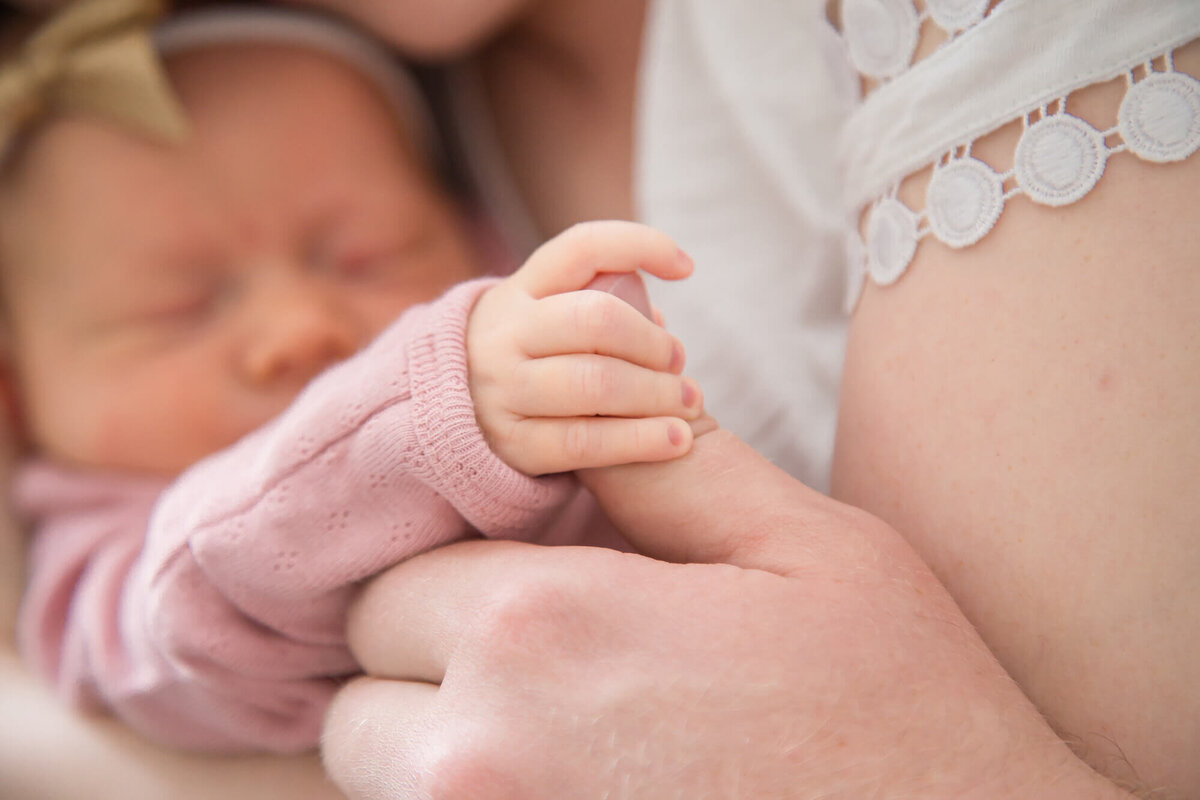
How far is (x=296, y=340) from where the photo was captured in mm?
985

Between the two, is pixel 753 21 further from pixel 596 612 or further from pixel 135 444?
pixel 135 444

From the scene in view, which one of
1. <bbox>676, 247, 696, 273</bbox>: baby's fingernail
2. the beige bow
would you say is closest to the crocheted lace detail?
<bbox>676, 247, 696, 273</bbox>: baby's fingernail

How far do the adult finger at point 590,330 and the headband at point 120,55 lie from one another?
0.72m

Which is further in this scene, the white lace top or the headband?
the headband

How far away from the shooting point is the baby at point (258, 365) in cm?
Answer: 59

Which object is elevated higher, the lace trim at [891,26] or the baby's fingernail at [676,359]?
the lace trim at [891,26]

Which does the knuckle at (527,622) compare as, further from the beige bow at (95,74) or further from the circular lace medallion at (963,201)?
the beige bow at (95,74)

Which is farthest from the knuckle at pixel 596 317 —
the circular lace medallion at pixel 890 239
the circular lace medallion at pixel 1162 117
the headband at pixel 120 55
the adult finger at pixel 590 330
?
the headband at pixel 120 55

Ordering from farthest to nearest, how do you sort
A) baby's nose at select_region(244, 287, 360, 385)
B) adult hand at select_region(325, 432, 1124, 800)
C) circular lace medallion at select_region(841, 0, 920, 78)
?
1. baby's nose at select_region(244, 287, 360, 385)
2. circular lace medallion at select_region(841, 0, 920, 78)
3. adult hand at select_region(325, 432, 1124, 800)

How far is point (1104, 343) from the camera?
19.9 inches

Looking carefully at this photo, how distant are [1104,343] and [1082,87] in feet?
0.52

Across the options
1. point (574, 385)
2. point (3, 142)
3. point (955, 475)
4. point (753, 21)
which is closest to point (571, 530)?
point (574, 385)

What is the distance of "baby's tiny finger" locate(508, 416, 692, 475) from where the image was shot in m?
0.57

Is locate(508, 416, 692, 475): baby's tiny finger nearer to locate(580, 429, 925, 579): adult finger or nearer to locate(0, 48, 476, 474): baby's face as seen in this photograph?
locate(580, 429, 925, 579): adult finger
